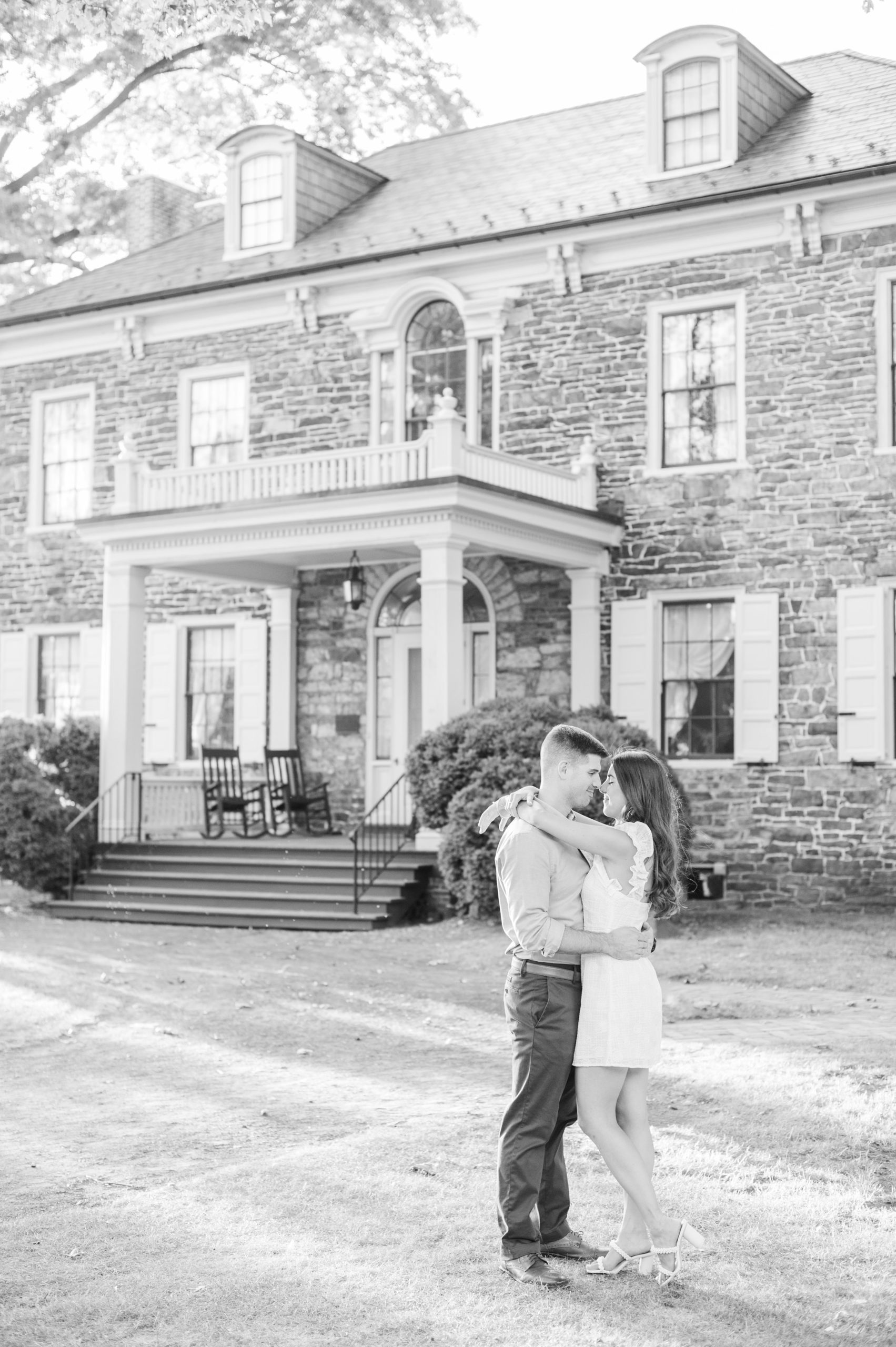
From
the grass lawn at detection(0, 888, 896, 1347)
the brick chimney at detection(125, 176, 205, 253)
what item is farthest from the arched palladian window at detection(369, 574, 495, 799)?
the brick chimney at detection(125, 176, 205, 253)

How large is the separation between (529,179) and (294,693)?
6620mm

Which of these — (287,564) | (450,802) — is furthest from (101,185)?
(450,802)

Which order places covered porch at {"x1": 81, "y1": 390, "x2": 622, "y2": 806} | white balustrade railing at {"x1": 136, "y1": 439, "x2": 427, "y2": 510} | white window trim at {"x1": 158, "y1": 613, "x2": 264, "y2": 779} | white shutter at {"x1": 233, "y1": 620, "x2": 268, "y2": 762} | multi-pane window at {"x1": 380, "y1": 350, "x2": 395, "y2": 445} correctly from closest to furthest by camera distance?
covered porch at {"x1": 81, "y1": 390, "x2": 622, "y2": 806}
white balustrade railing at {"x1": 136, "y1": 439, "x2": 427, "y2": 510}
multi-pane window at {"x1": 380, "y1": 350, "x2": 395, "y2": 445}
white shutter at {"x1": 233, "y1": 620, "x2": 268, "y2": 762}
white window trim at {"x1": 158, "y1": 613, "x2": 264, "y2": 779}

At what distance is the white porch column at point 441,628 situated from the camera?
1509 cm

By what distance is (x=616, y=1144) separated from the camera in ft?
16.2

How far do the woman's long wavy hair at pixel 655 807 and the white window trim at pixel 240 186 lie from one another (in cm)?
1593

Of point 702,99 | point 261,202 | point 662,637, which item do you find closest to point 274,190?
point 261,202

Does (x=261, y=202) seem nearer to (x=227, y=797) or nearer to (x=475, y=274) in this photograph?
(x=475, y=274)

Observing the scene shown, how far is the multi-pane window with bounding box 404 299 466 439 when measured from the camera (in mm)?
18312

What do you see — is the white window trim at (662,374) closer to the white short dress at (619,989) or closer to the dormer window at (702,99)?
the dormer window at (702,99)

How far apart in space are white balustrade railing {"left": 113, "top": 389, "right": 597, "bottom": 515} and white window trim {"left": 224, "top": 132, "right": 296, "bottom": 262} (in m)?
4.11

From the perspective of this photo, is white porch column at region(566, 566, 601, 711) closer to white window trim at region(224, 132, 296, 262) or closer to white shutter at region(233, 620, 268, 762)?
white shutter at region(233, 620, 268, 762)

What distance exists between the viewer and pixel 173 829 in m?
18.5

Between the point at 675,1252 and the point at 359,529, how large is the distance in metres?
11.4
